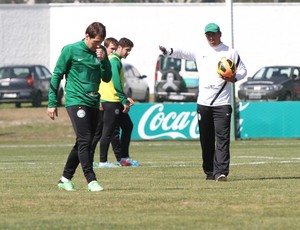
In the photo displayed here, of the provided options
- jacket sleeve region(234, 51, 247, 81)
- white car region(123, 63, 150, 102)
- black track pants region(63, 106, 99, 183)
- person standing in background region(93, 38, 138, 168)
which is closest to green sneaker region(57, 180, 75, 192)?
black track pants region(63, 106, 99, 183)

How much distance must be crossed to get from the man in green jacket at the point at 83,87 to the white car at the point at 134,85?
33.4 meters

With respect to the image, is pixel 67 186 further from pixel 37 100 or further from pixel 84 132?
pixel 37 100

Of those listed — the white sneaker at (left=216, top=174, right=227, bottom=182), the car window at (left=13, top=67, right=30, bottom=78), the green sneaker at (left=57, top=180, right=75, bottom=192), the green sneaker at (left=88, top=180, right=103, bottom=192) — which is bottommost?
the car window at (left=13, top=67, right=30, bottom=78)

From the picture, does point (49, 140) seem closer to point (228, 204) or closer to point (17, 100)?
point (17, 100)

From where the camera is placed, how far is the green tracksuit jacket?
1423cm

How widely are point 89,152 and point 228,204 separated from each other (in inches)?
94.5

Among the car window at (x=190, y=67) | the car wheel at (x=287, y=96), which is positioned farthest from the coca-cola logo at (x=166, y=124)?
the car window at (x=190, y=67)

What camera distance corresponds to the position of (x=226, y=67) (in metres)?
16.0

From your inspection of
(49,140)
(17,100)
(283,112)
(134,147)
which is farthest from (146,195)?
(17,100)

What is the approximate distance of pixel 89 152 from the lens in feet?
46.6

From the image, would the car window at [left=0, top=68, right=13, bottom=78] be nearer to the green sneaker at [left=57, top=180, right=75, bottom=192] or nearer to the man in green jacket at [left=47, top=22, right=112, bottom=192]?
the green sneaker at [left=57, top=180, right=75, bottom=192]

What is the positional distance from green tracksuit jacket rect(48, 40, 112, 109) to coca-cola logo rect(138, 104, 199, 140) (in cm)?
1851

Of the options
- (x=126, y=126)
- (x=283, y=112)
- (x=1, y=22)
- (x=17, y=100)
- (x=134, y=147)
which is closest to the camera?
(x=126, y=126)

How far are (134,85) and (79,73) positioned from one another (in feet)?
113
